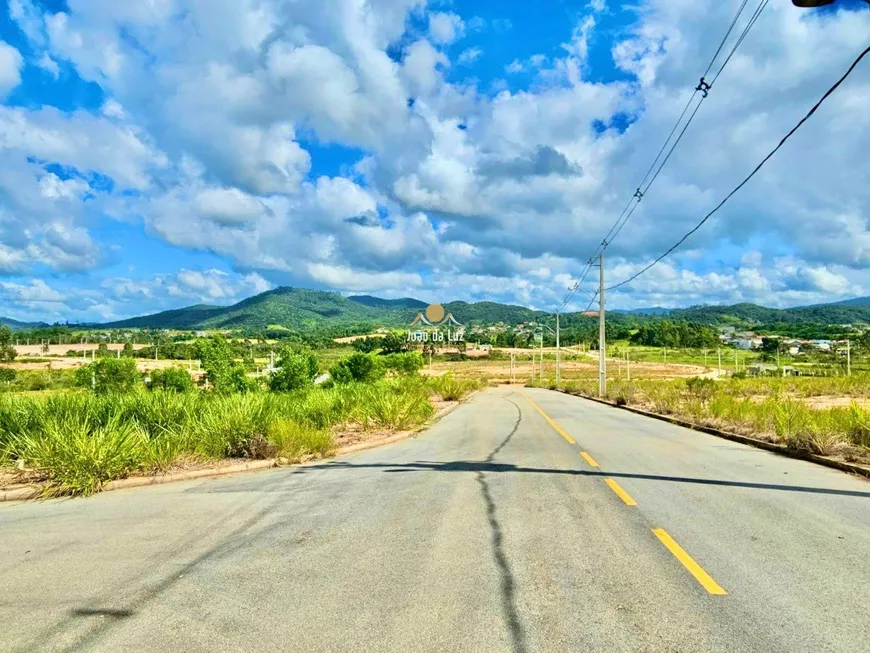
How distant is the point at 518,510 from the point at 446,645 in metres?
3.53

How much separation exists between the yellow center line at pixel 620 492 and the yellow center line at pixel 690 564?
1.27m

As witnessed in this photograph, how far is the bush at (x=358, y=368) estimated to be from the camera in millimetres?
43059

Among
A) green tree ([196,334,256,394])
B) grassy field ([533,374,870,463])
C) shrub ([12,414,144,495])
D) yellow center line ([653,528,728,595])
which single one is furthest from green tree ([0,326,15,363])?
yellow center line ([653,528,728,595])

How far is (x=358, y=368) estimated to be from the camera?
43.6 m

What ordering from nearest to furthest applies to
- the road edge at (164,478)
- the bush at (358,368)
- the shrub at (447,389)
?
the road edge at (164,478)
the shrub at (447,389)
the bush at (358,368)

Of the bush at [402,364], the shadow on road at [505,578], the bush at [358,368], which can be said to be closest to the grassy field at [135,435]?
the shadow on road at [505,578]

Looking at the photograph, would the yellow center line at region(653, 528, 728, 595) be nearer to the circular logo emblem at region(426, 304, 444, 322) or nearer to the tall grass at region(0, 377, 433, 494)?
the tall grass at region(0, 377, 433, 494)

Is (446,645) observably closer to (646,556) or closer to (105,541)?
(646,556)

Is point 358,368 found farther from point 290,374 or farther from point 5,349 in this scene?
point 5,349

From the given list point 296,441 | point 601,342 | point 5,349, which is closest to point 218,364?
point 601,342

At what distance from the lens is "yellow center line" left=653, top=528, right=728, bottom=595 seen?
183 inches

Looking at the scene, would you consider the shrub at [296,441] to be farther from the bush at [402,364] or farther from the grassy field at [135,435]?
the bush at [402,364]

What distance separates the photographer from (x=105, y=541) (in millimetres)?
6223

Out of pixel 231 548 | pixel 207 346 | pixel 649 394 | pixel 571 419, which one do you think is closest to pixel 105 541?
pixel 231 548
